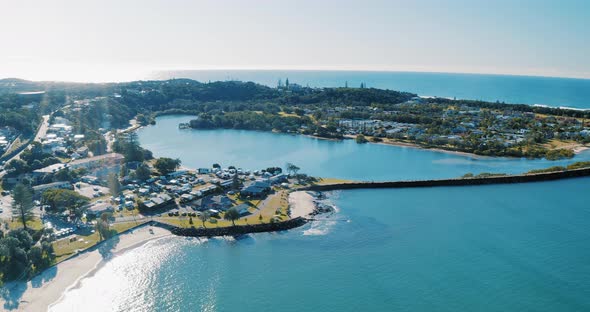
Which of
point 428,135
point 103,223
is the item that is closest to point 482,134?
point 428,135

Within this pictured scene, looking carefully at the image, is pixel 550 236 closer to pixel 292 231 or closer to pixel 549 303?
pixel 549 303

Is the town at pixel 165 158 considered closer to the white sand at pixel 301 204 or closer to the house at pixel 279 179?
the house at pixel 279 179

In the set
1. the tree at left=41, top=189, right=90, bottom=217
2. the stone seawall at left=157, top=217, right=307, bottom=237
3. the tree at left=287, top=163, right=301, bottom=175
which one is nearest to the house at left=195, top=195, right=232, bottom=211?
the stone seawall at left=157, top=217, right=307, bottom=237

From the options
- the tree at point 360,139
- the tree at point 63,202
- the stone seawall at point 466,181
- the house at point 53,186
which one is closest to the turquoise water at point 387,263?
the stone seawall at point 466,181

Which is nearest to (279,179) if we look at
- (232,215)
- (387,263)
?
(232,215)

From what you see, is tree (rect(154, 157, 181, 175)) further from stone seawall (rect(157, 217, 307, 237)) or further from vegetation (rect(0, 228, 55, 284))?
vegetation (rect(0, 228, 55, 284))
